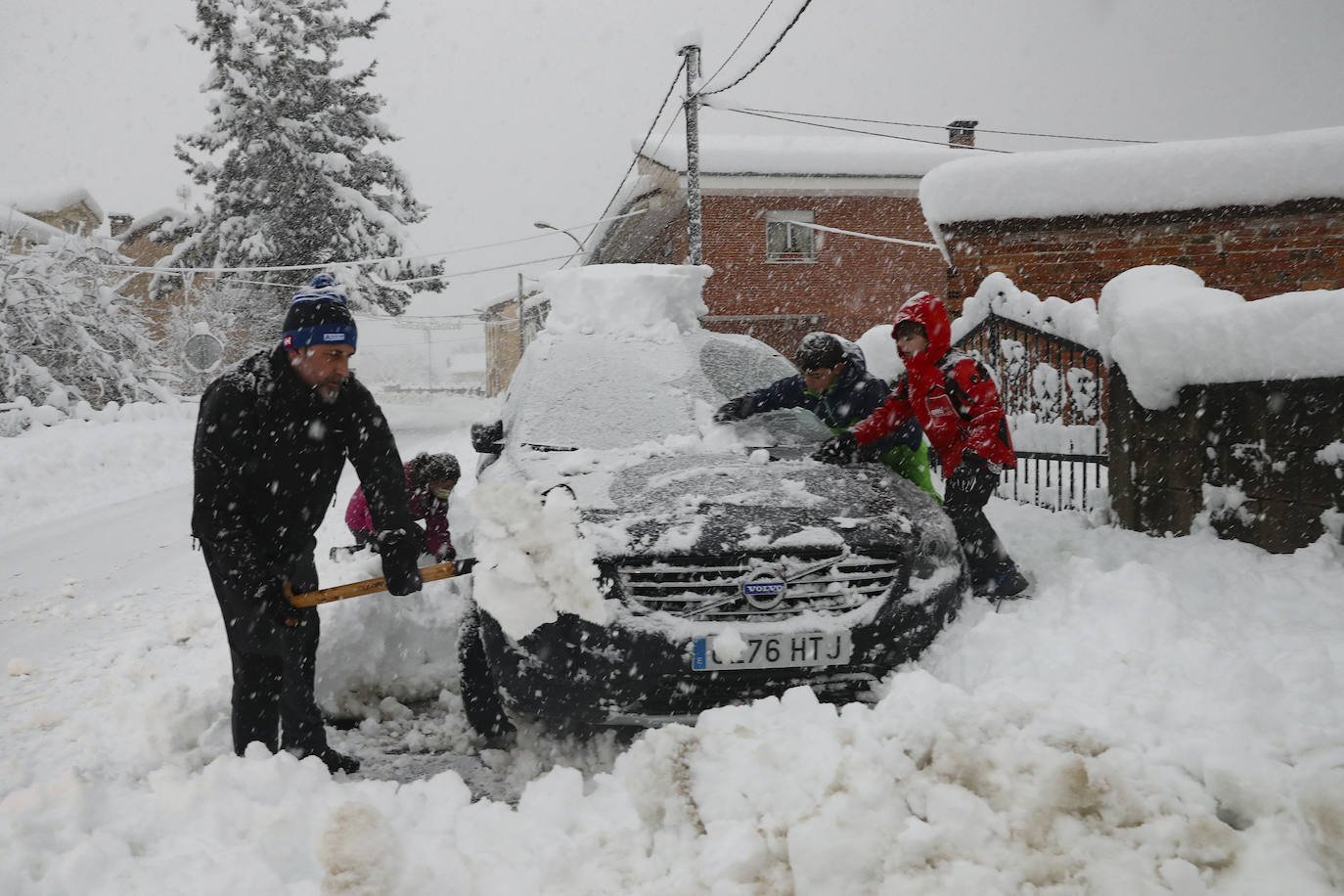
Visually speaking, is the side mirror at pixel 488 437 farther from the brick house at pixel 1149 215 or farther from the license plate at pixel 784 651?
the brick house at pixel 1149 215

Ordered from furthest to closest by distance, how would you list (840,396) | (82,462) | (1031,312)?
(82,462) < (1031,312) < (840,396)

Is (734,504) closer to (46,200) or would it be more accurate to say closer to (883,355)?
(883,355)

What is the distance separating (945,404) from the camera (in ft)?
13.9

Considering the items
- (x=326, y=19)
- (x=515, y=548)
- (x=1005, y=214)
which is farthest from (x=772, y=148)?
(x=515, y=548)

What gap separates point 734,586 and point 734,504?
374 mm

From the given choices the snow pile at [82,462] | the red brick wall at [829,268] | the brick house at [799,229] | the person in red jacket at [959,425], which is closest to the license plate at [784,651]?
the person in red jacket at [959,425]

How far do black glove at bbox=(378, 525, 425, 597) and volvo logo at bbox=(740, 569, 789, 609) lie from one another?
117 cm

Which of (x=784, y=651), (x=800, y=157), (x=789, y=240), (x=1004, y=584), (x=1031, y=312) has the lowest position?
(x=1004, y=584)

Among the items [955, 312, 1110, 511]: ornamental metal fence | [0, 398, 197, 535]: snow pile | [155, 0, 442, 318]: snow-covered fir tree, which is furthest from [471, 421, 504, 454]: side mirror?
[155, 0, 442, 318]: snow-covered fir tree

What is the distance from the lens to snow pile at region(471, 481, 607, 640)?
10.1 ft

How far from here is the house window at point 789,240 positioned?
23656 mm

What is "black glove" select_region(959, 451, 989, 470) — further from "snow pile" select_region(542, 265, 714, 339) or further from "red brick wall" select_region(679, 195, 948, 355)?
"red brick wall" select_region(679, 195, 948, 355)

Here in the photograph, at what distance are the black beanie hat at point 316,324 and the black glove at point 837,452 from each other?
2009mm

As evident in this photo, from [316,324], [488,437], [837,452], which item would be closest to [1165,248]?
[837,452]
